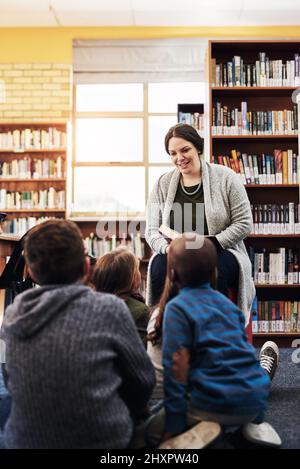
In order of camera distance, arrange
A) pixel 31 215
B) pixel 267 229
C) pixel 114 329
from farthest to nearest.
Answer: pixel 31 215, pixel 267 229, pixel 114 329

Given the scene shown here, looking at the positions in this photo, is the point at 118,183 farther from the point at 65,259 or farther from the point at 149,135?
the point at 65,259

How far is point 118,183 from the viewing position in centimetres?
547

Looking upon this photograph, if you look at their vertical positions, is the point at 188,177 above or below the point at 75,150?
below

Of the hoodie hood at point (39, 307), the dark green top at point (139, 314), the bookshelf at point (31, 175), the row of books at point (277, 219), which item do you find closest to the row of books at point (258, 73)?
the row of books at point (277, 219)

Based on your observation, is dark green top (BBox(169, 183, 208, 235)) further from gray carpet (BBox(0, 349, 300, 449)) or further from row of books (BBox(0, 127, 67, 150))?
row of books (BBox(0, 127, 67, 150))

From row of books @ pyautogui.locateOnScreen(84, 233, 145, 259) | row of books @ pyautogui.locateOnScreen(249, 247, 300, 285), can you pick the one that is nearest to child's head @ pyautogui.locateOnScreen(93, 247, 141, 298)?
row of books @ pyautogui.locateOnScreen(249, 247, 300, 285)

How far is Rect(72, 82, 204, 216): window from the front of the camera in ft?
17.8

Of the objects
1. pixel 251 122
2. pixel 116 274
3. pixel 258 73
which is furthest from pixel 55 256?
pixel 258 73

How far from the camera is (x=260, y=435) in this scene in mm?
1433

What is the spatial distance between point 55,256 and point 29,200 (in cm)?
408

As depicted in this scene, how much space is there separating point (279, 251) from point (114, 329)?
2.66 meters

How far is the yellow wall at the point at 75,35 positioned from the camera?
17.9 feet

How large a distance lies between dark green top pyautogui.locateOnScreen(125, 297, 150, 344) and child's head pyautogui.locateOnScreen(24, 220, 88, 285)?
53 cm

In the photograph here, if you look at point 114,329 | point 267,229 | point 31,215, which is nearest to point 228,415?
point 114,329
